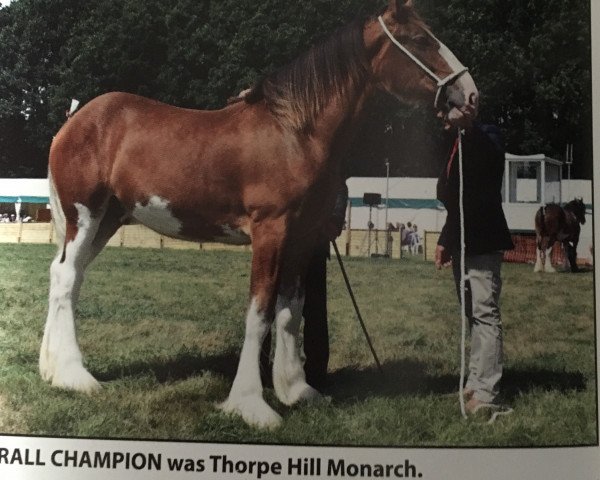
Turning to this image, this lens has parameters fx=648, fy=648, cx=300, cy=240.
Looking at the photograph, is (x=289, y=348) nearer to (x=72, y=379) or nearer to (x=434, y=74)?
(x=72, y=379)

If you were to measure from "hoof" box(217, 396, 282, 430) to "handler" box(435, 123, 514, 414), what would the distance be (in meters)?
0.43

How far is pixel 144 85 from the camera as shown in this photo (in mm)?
1494

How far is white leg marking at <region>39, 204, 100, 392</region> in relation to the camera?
1438 millimetres

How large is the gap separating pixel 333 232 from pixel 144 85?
0.55 metres

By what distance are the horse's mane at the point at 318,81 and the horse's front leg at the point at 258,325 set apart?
0.25m

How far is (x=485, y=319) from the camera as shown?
1442 millimetres

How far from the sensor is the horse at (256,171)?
1.40 m

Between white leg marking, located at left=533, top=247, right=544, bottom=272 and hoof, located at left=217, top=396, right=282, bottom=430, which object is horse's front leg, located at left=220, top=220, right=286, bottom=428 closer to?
hoof, located at left=217, top=396, right=282, bottom=430

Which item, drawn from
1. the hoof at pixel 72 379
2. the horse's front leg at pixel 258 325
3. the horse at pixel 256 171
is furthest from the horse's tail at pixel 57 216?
the horse's front leg at pixel 258 325

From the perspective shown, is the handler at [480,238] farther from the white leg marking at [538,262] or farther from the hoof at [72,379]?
the hoof at [72,379]

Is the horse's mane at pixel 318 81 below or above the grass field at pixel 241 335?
above

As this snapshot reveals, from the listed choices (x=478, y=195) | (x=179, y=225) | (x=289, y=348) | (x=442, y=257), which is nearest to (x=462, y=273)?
(x=442, y=257)

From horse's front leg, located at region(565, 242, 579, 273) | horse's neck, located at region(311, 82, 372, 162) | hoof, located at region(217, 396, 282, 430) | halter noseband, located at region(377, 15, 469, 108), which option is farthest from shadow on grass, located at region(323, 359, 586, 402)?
halter noseband, located at region(377, 15, 469, 108)

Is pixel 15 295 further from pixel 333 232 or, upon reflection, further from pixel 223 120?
pixel 333 232
